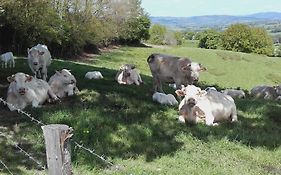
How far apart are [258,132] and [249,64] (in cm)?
5022

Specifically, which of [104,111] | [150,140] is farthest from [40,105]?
[150,140]

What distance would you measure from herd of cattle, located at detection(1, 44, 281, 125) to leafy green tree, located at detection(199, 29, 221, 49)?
4173 inches

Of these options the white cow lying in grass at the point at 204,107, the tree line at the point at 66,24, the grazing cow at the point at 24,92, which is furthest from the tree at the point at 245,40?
the grazing cow at the point at 24,92

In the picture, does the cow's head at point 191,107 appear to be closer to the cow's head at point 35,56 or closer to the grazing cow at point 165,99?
the grazing cow at point 165,99

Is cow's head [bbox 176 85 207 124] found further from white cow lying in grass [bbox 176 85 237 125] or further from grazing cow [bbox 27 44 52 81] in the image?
grazing cow [bbox 27 44 52 81]

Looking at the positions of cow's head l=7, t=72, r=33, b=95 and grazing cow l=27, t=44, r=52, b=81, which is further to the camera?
grazing cow l=27, t=44, r=52, b=81

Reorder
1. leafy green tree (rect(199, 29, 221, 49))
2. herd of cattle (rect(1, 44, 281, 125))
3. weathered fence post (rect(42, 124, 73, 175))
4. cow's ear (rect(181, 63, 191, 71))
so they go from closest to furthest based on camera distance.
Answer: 1. weathered fence post (rect(42, 124, 73, 175))
2. herd of cattle (rect(1, 44, 281, 125))
3. cow's ear (rect(181, 63, 191, 71))
4. leafy green tree (rect(199, 29, 221, 49))

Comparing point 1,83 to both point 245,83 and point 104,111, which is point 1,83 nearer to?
point 104,111

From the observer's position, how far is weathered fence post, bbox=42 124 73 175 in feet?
16.4

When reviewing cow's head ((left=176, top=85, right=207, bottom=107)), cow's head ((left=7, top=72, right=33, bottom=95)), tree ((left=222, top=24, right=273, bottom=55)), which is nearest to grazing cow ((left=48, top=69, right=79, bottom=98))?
cow's head ((left=7, top=72, right=33, bottom=95))

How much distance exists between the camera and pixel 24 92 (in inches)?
521

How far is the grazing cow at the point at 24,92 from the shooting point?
13.2 m

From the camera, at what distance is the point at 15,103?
43.0 feet

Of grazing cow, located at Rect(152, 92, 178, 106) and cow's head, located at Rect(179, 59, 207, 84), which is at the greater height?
cow's head, located at Rect(179, 59, 207, 84)
